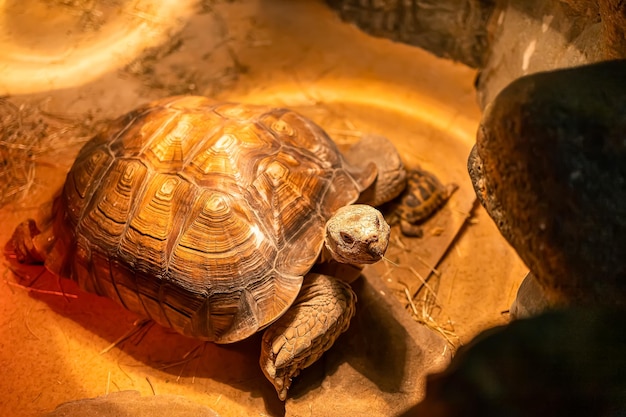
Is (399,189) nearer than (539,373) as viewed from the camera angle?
No

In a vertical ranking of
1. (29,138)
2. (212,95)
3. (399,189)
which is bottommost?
(29,138)

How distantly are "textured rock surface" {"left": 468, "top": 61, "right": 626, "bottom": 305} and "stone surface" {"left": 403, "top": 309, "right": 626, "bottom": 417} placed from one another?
0.23 meters

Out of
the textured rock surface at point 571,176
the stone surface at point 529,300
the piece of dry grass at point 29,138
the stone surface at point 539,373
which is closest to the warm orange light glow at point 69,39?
the piece of dry grass at point 29,138

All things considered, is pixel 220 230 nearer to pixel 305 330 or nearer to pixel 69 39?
pixel 305 330

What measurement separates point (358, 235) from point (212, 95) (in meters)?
2.60

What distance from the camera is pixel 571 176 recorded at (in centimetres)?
164

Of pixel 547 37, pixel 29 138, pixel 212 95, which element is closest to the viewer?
pixel 547 37

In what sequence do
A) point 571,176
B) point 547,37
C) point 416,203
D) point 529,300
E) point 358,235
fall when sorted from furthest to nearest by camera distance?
point 416,203
point 547,37
point 358,235
point 529,300
point 571,176

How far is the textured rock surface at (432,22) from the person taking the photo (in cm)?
431

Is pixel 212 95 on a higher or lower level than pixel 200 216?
lower

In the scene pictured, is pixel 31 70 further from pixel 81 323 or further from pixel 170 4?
pixel 81 323

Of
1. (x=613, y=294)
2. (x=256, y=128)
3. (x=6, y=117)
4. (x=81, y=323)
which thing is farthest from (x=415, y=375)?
(x=6, y=117)

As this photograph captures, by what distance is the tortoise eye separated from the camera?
2475 millimetres

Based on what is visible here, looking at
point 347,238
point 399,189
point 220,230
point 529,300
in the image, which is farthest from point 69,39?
point 529,300
